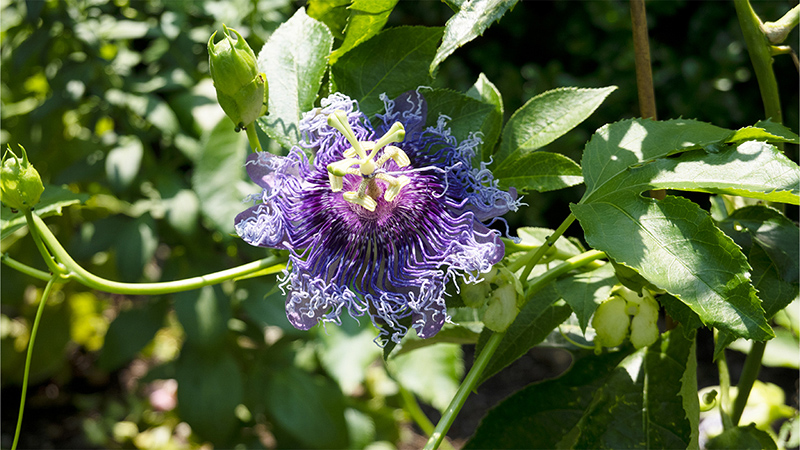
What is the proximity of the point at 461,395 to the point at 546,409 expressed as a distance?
21cm

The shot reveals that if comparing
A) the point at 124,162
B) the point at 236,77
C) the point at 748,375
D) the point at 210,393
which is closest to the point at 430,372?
the point at 210,393

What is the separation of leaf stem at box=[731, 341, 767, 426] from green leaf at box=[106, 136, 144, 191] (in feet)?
3.65

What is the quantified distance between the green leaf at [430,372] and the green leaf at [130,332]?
20.3 inches

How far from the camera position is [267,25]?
1.41 metres

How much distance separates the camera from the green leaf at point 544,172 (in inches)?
21.7

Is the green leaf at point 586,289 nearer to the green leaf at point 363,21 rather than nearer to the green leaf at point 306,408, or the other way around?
the green leaf at point 363,21

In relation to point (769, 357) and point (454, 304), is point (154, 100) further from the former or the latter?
point (769, 357)

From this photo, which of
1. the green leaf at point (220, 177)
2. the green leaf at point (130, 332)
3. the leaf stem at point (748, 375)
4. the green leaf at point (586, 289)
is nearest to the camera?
the green leaf at point (586, 289)

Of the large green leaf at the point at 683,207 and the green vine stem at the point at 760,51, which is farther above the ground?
the green vine stem at the point at 760,51

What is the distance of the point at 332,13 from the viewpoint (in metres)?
0.56

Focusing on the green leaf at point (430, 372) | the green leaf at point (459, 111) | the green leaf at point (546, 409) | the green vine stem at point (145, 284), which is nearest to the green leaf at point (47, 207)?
the green vine stem at point (145, 284)

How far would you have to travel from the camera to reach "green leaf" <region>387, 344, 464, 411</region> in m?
1.49

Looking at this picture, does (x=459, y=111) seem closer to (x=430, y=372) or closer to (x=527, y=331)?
(x=527, y=331)

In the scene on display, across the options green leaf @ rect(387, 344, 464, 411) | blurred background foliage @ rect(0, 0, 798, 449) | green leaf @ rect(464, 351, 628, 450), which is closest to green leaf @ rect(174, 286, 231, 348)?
blurred background foliage @ rect(0, 0, 798, 449)
